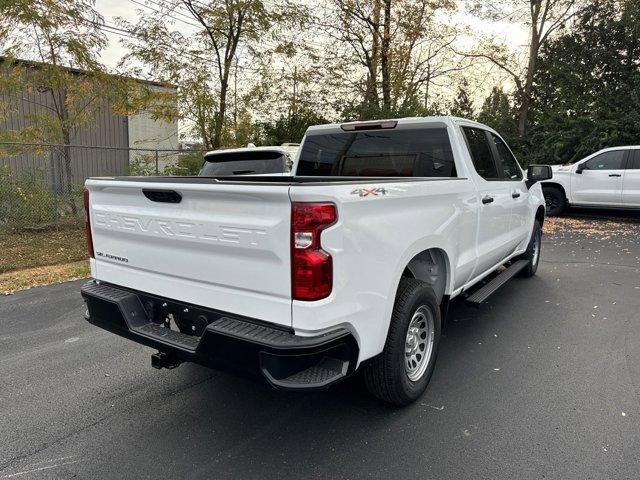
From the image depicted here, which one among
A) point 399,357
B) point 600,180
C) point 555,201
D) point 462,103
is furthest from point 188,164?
point 462,103

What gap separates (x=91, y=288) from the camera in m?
3.27

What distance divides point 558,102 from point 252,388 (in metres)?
21.3

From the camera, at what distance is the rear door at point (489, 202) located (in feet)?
14.1

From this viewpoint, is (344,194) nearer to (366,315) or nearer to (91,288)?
(366,315)

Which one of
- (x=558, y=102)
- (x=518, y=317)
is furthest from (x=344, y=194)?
(x=558, y=102)

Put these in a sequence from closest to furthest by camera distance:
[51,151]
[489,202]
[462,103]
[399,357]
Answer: [399,357], [489,202], [51,151], [462,103]

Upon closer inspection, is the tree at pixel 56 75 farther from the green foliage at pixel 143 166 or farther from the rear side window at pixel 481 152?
the rear side window at pixel 481 152

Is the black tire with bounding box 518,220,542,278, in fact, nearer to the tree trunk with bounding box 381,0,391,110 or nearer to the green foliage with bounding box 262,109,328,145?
the green foliage with bounding box 262,109,328,145

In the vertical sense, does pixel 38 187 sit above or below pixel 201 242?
above

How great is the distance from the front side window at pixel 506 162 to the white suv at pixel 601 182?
297 inches

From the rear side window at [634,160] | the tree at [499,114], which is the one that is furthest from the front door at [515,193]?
the tree at [499,114]

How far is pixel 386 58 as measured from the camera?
16781mm

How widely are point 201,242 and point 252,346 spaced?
67 cm

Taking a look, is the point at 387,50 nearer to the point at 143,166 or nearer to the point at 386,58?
the point at 386,58
